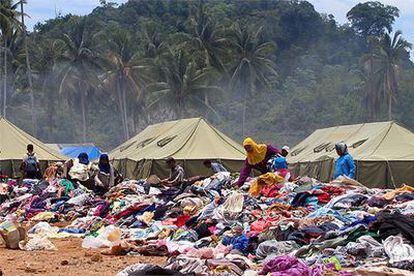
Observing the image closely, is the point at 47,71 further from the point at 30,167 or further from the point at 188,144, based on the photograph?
the point at 30,167

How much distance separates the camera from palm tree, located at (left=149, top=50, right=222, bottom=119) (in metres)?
48.4

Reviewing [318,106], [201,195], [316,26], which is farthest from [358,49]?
[201,195]

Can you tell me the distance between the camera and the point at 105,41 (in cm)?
5153

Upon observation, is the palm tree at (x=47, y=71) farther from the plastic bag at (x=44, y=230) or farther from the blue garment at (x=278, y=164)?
the plastic bag at (x=44, y=230)

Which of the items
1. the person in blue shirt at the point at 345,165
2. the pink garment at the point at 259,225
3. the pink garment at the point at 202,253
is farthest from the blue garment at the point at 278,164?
the pink garment at the point at 202,253

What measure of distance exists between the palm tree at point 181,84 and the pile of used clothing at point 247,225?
111 feet

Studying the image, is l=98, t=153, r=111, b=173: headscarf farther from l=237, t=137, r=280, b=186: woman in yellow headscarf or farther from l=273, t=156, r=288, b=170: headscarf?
l=273, t=156, r=288, b=170: headscarf

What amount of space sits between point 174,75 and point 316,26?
2405 cm

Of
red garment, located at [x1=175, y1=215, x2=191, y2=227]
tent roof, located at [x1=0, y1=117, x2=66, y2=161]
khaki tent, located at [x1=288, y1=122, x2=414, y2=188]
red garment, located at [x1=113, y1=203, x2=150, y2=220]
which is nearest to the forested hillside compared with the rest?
tent roof, located at [x1=0, y1=117, x2=66, y2=161]

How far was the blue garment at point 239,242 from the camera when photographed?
8820 millimetres

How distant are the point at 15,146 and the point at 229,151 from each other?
705 centimetres

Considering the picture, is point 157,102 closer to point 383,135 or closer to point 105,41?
point 105,41

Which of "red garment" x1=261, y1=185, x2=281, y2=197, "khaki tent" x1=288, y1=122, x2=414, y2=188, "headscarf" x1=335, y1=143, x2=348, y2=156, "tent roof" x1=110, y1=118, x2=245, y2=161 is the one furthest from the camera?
"tent roof" x1=110, y1=118, x2=245, y2=161

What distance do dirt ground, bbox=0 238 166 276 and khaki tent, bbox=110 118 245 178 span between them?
38.6 ft
